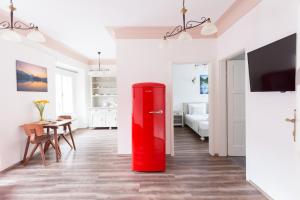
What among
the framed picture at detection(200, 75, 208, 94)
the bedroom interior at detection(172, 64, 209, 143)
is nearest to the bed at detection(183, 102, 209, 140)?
the bedroom interior at detection(172, 64, 209, 143)

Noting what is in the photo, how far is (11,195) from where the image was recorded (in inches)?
104

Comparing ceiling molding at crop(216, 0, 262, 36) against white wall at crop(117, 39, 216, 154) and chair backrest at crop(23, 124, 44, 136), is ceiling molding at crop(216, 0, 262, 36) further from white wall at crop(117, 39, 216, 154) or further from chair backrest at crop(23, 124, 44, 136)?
chair backrest at crop(23, 124, 44, 136)

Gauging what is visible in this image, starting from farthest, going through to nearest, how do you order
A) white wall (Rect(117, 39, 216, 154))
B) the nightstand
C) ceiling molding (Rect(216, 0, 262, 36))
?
the nightstand → white wall (Rect(117, 39, 216, 154)) → ceiling molding (Rect(216, 0, 262, 36))

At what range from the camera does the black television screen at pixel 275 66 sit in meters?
1.88

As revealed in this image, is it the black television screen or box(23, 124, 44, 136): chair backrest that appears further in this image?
box(23, 124, 44, 136): chair backrest

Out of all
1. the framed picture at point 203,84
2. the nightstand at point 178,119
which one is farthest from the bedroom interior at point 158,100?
the framed picture at point 203,84

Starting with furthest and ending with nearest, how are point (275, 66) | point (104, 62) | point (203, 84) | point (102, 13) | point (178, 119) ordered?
point (203, 84) → point (104, 62) → point (178, 119) → point (102, 13) → point (275, 66)

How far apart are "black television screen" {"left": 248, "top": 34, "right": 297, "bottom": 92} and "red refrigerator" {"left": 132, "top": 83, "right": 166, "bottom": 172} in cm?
147

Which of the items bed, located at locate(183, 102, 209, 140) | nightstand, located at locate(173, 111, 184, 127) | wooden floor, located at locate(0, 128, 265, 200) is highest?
bed, located at locate(183, 102, 209, 140)

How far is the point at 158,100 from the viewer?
3379 mm

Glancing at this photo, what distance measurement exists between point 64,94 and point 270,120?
6.50 meters

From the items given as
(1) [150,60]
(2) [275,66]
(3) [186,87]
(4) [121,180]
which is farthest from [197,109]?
(2) [275,66]

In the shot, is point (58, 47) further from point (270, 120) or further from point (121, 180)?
point (270, 120)

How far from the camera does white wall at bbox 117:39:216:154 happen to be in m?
4.15
